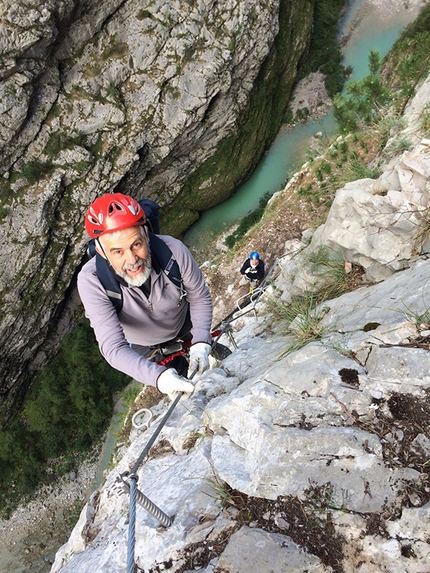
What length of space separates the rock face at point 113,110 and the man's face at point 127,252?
16.4m

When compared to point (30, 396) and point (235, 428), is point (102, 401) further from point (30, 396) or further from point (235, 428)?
point (235, 428)

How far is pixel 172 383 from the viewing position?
9.75 feet

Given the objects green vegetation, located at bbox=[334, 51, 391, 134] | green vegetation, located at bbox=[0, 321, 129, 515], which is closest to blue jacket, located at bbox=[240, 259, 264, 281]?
green vegetation, located at bbox=[334, 51, 391, 134]

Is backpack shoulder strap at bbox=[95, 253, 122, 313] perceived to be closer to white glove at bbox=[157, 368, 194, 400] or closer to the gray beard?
the gray beard

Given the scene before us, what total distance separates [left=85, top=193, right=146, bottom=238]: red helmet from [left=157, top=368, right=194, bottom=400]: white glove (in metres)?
1.27

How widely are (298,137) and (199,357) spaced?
55.0 ft

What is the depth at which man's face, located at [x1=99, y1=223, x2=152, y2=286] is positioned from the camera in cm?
294

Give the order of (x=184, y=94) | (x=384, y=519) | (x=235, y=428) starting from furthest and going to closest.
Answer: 1. (x=184, y=94)
2. (x=235, y=428)
3. (x=384, y=519)

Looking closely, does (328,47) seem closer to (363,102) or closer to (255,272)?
(363,102)

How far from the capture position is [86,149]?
1788 centimetres

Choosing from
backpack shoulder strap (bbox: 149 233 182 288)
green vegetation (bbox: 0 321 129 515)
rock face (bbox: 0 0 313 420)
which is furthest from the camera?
green vegetation (bbox: 0 321 129 515)

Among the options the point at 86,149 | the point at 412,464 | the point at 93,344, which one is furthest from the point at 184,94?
the point at 412,464

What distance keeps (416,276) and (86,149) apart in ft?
59.1

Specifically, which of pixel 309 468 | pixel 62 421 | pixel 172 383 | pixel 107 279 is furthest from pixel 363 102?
pixel 62 421
